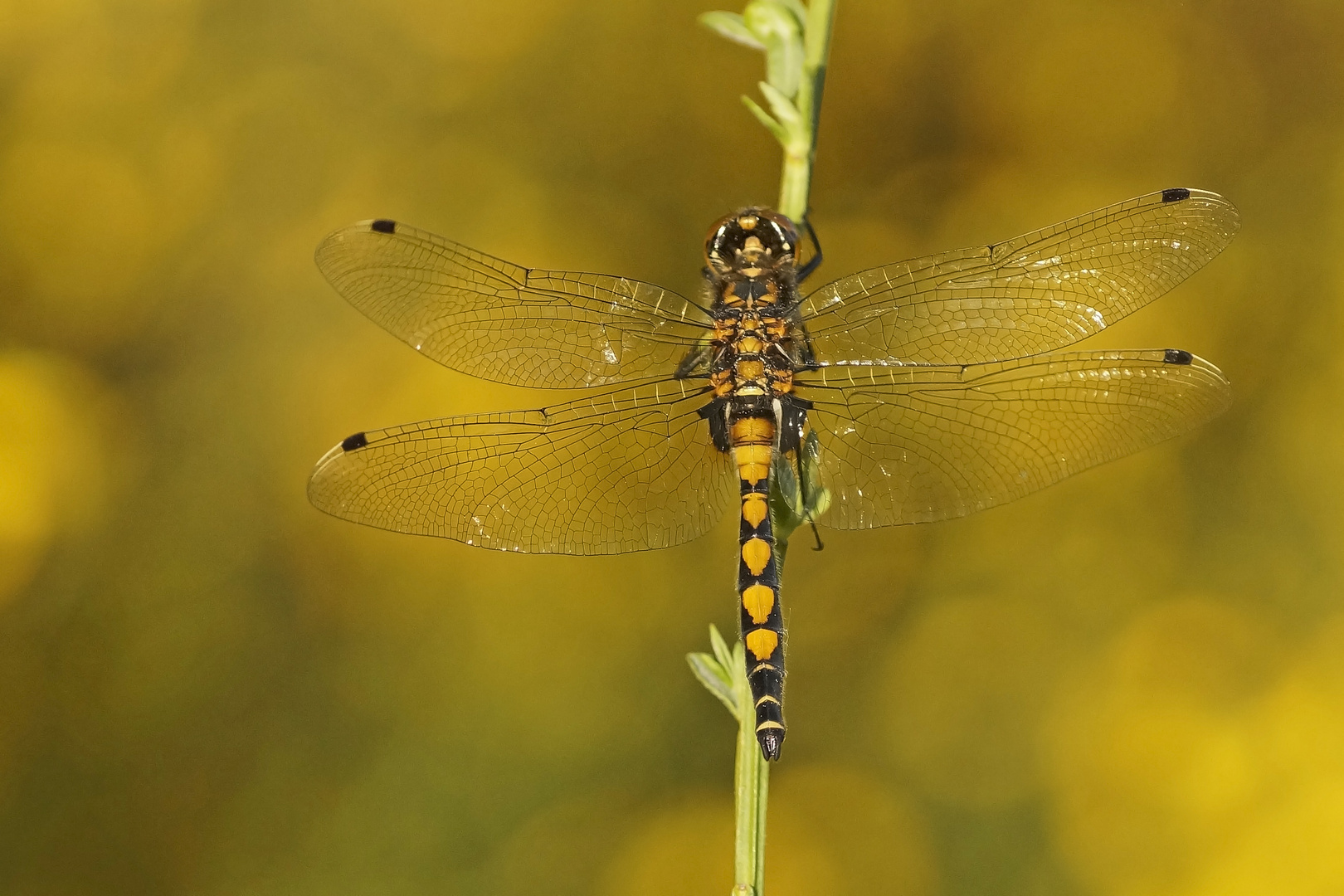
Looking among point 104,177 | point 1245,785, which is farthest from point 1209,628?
point 104,177

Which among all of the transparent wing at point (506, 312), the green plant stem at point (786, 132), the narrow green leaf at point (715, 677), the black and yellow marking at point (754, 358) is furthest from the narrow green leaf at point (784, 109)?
the narrow green leaf at point (715, 677)

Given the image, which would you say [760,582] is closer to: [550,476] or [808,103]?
[550,476]

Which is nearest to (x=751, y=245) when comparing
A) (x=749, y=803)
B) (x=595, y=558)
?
(x=749, y=803)

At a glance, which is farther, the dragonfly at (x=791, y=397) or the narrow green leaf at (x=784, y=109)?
the dragonfly at (x=791, y=397)

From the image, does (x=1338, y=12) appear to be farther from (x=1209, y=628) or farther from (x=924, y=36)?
(x=1209, y=628)

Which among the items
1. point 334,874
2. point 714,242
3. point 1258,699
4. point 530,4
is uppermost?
point 530,4

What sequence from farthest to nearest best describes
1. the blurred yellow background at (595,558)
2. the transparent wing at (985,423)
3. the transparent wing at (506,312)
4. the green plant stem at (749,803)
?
the blurred yellow background at (595,558) → the transparent wing at (506,312) → the transparent wing at (985,423) → the green plant stem at (749,803)

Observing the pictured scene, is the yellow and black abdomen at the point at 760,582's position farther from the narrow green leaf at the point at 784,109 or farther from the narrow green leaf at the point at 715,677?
the narrow green leaf at the point at 784,109
